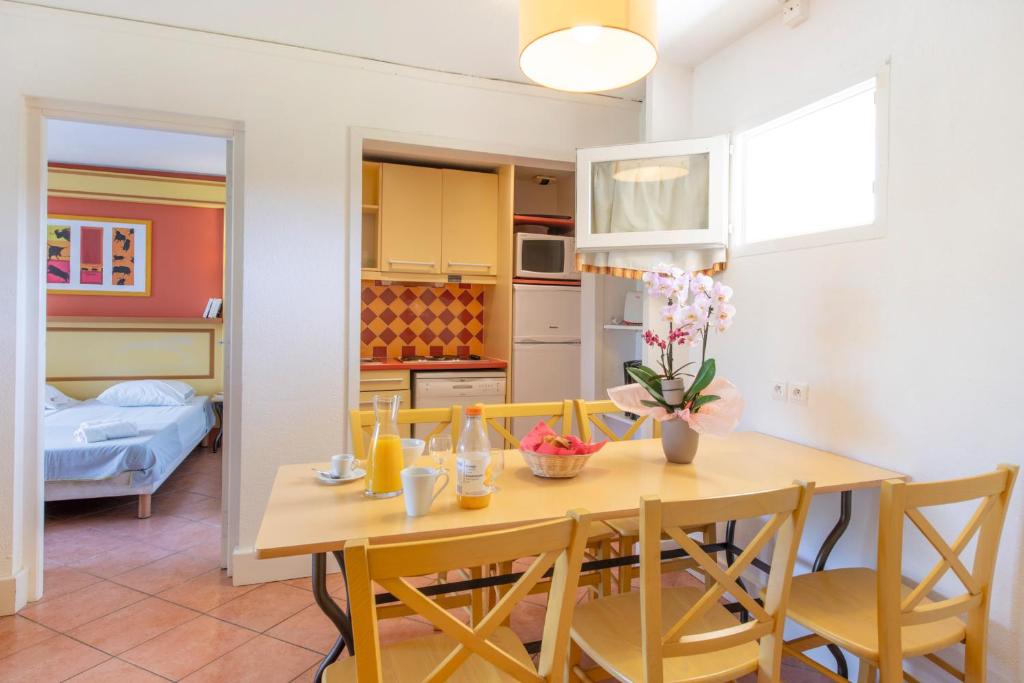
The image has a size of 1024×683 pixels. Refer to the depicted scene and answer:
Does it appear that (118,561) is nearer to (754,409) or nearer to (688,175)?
(754,409)

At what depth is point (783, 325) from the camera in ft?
7.72

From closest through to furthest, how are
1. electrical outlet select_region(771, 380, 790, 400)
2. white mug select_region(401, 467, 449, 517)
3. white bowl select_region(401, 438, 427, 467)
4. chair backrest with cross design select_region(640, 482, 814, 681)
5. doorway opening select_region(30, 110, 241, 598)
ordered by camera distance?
chair backrest with cross design select_region(640, 482, 814, 681)
white mug select_region(401, 467, 449, 517)
white bowl select_region(401, 438, 427, 467)
electrical outlet select_region(771, 380, 790, 400)
doorway opening select_region(30, 110, 241, 598)

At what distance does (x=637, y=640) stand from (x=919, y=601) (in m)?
0.65

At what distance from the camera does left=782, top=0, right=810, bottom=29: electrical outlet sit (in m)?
2.21

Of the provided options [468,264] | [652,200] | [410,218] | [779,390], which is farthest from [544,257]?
[779,390]

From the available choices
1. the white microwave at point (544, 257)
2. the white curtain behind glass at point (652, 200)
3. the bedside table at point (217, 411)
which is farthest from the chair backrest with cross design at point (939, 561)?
the bedside table at point (217, 411)

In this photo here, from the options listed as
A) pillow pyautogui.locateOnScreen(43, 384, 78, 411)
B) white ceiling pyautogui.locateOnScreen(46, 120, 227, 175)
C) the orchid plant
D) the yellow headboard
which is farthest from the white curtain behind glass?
pillow pyautogui.locateOnScreen(43, 384, 78, 411)

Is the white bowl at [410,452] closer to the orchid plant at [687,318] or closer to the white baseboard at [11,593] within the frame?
the orchid plant at [687,318]

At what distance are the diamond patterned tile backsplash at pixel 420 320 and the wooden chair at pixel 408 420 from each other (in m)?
2.09

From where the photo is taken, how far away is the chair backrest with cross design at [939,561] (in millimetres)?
1259

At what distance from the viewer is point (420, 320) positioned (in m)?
4.36

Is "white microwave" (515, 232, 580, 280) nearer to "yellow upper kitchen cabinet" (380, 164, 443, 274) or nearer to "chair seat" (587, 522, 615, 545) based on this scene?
"yellow upper kitchen cabinet" (380, 164, 443, 274)

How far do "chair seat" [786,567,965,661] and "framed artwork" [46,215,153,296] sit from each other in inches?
216

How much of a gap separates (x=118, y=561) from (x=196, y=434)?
5.65ft
